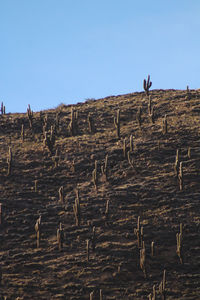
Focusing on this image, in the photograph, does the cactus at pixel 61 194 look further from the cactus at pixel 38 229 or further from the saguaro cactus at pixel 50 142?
the saguaro cactus at pixel 50 142

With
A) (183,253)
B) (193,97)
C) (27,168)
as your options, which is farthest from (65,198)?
(193,97)

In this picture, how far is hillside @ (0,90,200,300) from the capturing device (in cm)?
2402

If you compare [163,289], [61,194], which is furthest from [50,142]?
[163,289]

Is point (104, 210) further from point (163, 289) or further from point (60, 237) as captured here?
point (163, 289)

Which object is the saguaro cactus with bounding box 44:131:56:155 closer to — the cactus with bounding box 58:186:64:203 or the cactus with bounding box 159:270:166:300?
the cactus with bounding box 58:186:64:203

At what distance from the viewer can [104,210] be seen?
2948 cm

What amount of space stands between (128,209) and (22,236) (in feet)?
19.2

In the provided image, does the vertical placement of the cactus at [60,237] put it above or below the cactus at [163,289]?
Result: above

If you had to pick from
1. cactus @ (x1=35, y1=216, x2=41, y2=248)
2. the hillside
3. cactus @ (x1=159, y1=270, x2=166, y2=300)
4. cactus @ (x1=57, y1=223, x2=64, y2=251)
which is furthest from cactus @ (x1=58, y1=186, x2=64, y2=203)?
cactus @ (x1=159, y1=270, x2=166, y2=300)

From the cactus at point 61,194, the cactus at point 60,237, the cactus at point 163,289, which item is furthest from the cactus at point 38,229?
the cactus at point 163,289

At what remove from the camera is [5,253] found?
26578mm

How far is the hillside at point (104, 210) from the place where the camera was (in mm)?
24016

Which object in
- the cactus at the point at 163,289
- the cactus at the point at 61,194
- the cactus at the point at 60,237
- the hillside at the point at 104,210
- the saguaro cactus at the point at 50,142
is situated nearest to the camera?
the cactus at the point at 163,289

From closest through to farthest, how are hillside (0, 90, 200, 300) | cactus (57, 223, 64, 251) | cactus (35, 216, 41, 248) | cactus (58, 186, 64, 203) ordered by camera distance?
1. hillside (0, 90, 200, 300)
2. cactus (57, 223, 64, 251)
3. cactus (35, 216, 41, 248)
4. cactus (58, 186, 64, 203)
